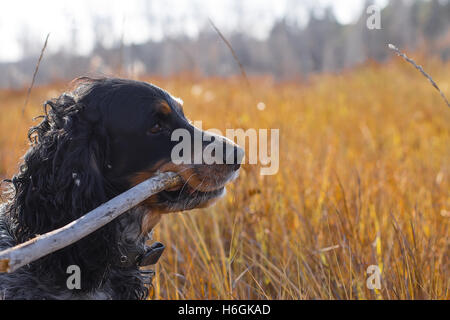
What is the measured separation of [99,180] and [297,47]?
1749cm

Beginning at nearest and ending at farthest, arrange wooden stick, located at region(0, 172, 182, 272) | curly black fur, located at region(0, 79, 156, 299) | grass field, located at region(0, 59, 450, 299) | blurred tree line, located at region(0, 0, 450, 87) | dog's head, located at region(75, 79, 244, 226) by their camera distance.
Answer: wooden stick, located at region(0, 172, 182, 272), curly black fur, located at region(0, 79, 156, 299), dog's head, located at region(75, 79, 244, 226), grass field, located at region(0, 59, 450, 299), blurred tree line, located at region(0, 0, 450, 87)

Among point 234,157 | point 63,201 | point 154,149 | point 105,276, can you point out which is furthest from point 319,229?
point 63,201

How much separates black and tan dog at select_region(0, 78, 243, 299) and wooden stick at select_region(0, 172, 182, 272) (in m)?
0.36

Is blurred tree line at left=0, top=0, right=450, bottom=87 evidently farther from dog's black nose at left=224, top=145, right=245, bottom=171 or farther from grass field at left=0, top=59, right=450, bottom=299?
dog's black nose at left=224, top=145, right=245, bottom=171

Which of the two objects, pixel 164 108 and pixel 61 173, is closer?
pixel 61 173

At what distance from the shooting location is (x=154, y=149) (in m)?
2.09

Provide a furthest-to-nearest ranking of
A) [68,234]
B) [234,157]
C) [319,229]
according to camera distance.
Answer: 1. [319,229]
2. [234,157]
3. [68,234]

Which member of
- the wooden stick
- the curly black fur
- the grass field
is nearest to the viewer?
the wooden stick

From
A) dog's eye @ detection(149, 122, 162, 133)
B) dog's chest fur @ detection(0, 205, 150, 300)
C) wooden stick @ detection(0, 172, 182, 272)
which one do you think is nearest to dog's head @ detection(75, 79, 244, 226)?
dog's eye @ detection(149, 122, 162, 133)

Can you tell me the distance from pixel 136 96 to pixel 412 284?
5.37 ft

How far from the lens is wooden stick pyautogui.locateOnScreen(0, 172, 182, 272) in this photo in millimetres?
1174

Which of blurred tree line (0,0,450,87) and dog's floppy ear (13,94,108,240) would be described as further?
blurred tree line (0,0,450,87)

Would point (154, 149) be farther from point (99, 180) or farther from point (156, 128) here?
point (99, 180)
